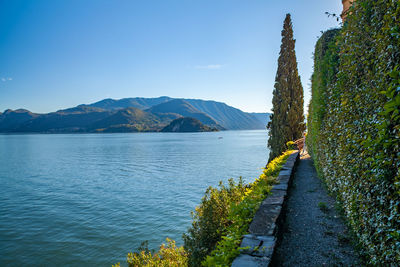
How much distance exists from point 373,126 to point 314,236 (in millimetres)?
2947

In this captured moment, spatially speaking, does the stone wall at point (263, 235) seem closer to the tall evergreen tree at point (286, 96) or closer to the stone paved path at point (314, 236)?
the stone paved path at point (314, 236)

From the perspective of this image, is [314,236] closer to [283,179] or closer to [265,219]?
[265,219]

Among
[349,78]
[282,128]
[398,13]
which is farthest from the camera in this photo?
[282,128]

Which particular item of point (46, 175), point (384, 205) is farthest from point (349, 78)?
point (46, 175)

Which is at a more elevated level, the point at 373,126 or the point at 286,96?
the point at 286,96

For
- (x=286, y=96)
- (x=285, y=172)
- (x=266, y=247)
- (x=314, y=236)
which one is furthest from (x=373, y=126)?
(x=286, y=96)

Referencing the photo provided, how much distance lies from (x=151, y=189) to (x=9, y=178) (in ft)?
Result: 59.0

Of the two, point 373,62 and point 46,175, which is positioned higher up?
point 373,62

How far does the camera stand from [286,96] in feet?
56.9

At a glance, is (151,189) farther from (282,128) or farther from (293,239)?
(293,239)

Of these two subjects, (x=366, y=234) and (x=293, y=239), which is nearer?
(x=366, y=234)

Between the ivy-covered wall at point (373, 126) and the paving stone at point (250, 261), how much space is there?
56.3 inches

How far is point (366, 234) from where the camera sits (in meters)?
3.38

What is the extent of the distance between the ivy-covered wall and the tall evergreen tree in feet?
41.5
